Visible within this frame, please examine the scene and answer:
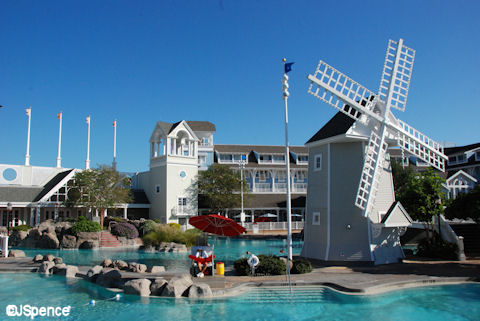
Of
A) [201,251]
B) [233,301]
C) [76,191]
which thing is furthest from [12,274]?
[76,191]

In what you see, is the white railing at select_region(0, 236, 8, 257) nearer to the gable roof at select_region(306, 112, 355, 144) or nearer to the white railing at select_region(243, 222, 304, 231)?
the gable roof at select_region(306, 112, 355, 144)

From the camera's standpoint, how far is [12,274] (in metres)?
16.8

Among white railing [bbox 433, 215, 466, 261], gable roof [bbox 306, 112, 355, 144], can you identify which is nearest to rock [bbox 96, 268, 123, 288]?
gable roof [bbox 306, 112, 355, 144]

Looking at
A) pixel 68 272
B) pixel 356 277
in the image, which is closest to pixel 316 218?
pixel 356 277

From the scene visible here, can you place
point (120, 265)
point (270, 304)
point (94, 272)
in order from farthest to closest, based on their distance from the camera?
point (120, 265) < point (94, 272) < point (270, 304)

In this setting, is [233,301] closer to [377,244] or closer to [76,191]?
[377,244]

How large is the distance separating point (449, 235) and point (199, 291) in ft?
51.5

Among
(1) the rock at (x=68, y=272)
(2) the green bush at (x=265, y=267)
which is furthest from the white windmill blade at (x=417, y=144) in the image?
(1) the rock at (x=68, y=272)

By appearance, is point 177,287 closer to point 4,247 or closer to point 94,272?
point 94,272

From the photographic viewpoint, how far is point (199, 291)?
12500mm

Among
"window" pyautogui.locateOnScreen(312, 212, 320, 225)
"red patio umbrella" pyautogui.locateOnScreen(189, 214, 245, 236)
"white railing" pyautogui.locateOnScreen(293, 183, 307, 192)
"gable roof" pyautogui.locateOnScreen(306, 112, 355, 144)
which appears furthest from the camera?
"white railing" pyautogui.locateOnScreen(293, 183, 307, 192)

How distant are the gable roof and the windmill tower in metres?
0.07

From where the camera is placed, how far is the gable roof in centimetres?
1952

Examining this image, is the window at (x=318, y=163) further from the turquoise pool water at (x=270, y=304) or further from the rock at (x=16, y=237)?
the rock at (x=16, y=237)
